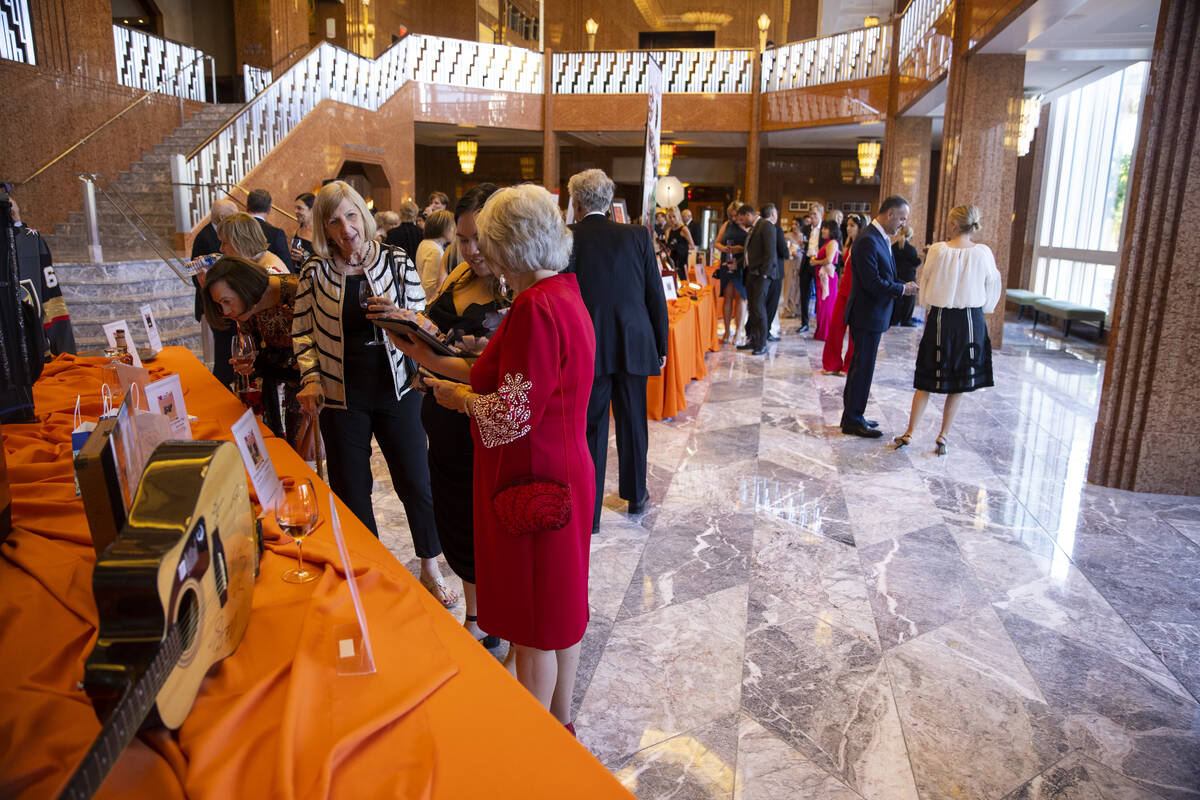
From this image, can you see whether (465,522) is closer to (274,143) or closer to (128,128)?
(274,143)

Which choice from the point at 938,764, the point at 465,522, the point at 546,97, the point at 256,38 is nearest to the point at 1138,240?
the point at 938,764

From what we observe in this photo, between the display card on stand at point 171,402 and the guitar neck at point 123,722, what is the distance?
3.21ft

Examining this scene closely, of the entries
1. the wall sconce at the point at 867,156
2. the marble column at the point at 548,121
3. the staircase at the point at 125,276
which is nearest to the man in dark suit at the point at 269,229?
the staircase at the point at 125,276

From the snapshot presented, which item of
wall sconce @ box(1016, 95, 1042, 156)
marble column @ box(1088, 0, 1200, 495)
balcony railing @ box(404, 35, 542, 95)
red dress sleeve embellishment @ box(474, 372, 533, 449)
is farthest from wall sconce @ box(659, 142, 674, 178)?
red dress sleeve embellishment @ box(474, 372, 533, 449)

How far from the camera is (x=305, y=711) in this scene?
3.66 feet

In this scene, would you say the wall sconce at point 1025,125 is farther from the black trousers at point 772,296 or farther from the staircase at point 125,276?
the staircase at point 125,276

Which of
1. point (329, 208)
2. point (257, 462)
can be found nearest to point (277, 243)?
point (329, 208)

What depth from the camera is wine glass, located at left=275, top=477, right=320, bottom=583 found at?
1501mm

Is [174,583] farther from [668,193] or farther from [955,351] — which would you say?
[668,193]

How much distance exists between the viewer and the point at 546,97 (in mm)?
14891

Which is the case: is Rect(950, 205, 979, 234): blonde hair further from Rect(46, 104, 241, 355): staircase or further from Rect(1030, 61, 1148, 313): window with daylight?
Rect(1030, 61, 1148, 313): window with daylight

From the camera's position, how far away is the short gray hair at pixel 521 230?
1704 mm

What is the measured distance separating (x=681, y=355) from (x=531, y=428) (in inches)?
177

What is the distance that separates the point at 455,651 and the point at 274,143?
10219mm
